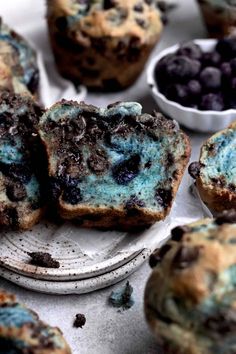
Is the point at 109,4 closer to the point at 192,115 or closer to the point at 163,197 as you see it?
the point at 192,115

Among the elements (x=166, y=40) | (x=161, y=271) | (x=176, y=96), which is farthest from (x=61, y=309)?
(x=166, y=40)

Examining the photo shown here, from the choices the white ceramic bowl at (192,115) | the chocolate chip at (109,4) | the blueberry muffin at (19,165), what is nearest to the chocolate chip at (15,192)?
the blueberry muffin at (19,165)

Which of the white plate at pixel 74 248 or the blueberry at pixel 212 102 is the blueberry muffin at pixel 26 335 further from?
the blueberry at pixel 212 102

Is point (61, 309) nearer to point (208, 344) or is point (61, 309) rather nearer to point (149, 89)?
point (208, 344)

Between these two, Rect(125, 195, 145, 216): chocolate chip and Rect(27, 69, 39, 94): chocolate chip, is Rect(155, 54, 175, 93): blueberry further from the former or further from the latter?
Rect(125, 195, 145, 216): chocolate chip

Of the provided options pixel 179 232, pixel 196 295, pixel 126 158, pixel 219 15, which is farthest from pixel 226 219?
pixel 219 15

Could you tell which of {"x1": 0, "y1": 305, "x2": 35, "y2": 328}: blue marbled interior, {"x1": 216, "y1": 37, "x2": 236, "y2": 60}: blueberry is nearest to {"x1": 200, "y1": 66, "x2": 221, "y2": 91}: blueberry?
{"x1": 216, "y1": 37, "x2": 236, "y2": 60}: blueberry
